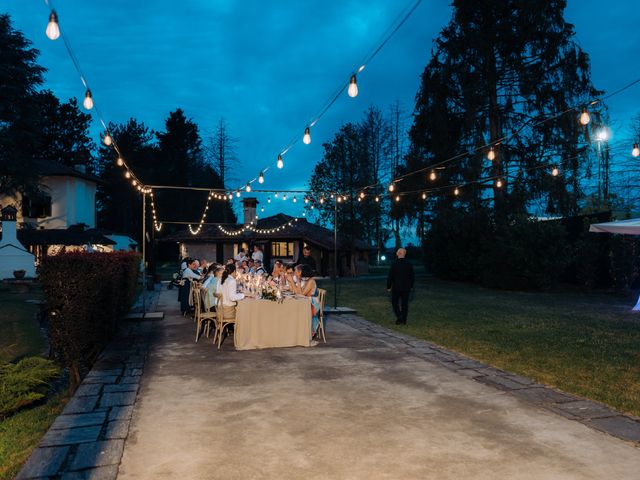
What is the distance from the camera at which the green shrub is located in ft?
17.7

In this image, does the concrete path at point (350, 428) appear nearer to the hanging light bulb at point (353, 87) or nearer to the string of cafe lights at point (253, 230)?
the hanging light bulb at point (353, 87)

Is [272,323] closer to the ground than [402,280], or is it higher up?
closer to the ground

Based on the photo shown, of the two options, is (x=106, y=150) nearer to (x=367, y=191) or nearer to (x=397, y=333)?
(x=367, y=191)

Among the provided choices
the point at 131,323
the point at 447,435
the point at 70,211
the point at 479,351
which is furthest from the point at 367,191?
the point at 447,435

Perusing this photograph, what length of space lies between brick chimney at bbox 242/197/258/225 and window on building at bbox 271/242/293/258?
6.72ft

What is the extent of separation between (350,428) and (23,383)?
3906 mm

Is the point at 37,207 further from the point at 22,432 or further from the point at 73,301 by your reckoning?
the point at 22,432

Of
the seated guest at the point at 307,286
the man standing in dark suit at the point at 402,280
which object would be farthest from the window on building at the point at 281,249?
the seated guest at the point at 307,286

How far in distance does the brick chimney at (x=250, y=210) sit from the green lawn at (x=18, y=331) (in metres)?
15.8

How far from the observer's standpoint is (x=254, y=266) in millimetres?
14062

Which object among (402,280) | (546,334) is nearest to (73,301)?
(402,280)

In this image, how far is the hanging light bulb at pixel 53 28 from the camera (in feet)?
17.4

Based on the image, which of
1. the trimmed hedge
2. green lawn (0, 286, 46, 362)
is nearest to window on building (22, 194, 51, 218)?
green lawn (0, 286, 46, 362)

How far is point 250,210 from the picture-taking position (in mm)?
31359
